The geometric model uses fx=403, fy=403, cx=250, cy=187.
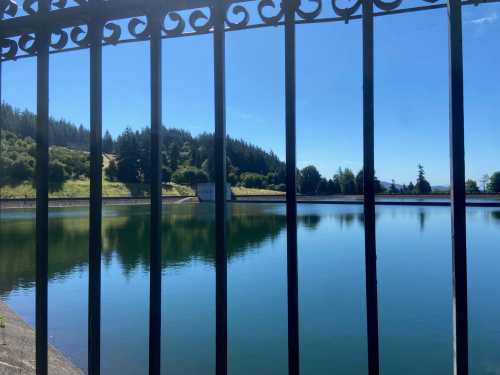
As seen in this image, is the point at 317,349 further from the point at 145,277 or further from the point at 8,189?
the point at 8,189

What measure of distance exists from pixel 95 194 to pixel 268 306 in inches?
247

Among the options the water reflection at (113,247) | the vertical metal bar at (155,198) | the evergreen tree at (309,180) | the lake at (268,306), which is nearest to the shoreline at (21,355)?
the lake at (268,306)

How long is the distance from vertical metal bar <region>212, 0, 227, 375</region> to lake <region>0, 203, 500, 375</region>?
12.8 ft

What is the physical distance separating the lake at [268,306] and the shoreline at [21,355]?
0.39m

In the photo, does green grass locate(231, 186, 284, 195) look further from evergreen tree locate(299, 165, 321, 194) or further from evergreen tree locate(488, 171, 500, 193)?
evergreen tree locate(488, 171, 500, 193)

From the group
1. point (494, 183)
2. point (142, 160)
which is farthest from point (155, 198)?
point (142, 160)

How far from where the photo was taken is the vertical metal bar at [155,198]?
5.30 ft

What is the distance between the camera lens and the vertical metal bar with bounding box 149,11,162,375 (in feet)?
5.30

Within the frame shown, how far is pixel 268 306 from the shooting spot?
752 cm

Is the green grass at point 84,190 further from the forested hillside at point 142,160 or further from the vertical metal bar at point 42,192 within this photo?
the vertical metal bar at point 42,192

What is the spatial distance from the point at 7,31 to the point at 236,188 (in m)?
52.8

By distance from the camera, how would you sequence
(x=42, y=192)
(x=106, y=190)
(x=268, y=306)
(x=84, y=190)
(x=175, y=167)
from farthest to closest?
(x=175, y=167)
(x=106, y=190)
(x=84, y=190)
(x=268, y=306)
(x=42, y=192)

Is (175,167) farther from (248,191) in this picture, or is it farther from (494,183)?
(494,183)

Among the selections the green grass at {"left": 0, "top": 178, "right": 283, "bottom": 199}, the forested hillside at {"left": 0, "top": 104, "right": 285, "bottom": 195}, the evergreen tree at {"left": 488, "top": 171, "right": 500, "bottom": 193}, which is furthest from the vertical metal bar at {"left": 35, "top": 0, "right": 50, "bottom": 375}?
the green grass at {"left": 0, "top": 178, "right": 283, "bottom": 199}
